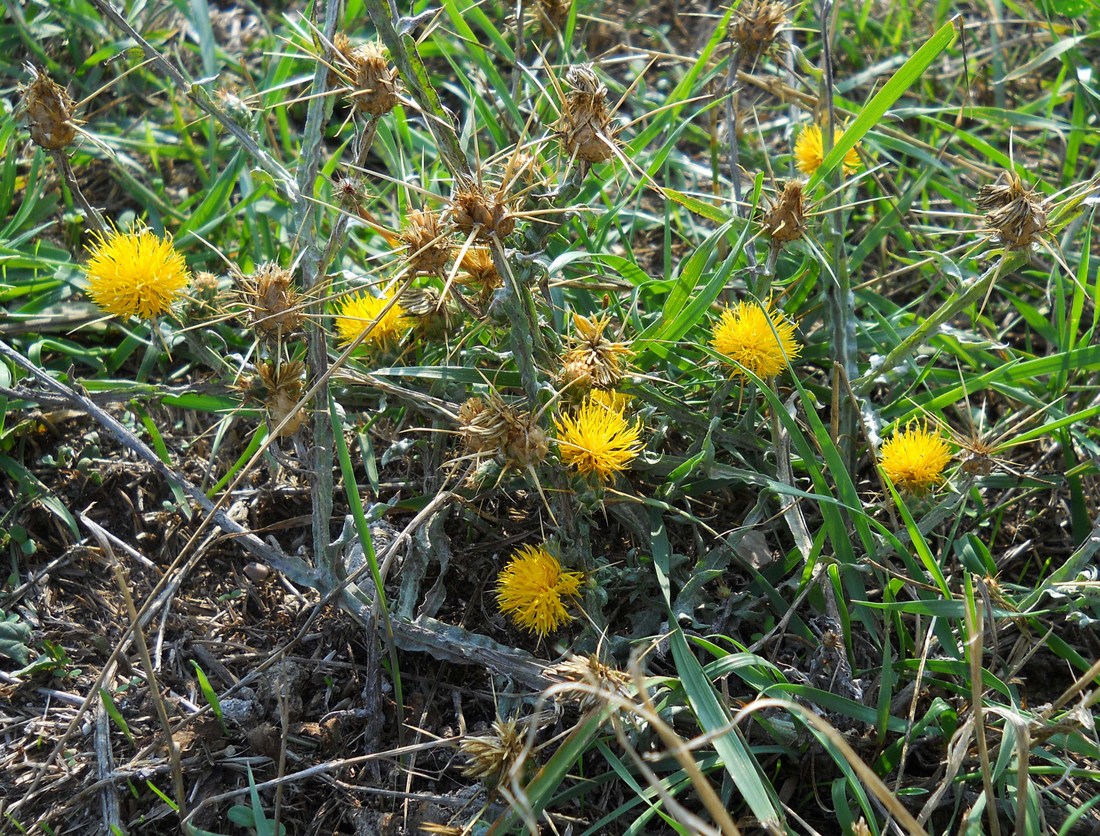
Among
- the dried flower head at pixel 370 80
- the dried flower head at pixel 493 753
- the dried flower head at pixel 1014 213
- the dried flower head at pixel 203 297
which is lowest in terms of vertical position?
the dried flower head at pixel 493 753

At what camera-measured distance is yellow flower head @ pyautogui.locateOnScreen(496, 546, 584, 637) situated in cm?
157

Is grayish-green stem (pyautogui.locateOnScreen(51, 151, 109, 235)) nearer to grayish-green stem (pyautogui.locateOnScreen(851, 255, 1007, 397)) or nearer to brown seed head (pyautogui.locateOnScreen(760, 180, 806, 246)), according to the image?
brown seed head (pyautogui.locateOnScreen(760, 180, 806, 246))

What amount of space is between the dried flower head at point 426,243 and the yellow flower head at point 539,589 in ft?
1.72

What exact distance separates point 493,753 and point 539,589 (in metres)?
0.30

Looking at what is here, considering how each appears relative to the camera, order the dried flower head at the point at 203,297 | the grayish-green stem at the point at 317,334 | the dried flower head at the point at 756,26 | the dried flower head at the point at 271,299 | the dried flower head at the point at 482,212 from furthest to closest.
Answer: the dried flower head at the point at 756,26, the dried flower head at the point at 203,297, the grayish-green stem at the point at 317,334, the dried flower head at the point at 271,299, the dried flower head at the point at 482,212

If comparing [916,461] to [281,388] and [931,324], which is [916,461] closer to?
[931,324]

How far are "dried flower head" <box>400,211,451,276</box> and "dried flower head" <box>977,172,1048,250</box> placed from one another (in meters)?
0.93

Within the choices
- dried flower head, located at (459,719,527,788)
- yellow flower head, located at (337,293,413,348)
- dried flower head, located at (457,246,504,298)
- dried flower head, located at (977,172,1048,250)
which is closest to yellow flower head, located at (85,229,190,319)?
yellow flower head, located at (337,293,413,348)

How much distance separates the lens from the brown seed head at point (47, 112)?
5.43 ft

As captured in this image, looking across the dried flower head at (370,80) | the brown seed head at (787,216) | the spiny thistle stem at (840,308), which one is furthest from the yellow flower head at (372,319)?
the spiny thistle stem at (840,308)

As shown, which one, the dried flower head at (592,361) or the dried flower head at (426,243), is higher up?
the dried flower head at (426,243)

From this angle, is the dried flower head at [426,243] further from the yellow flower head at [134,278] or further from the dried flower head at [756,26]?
the dried flower head at [756,26]

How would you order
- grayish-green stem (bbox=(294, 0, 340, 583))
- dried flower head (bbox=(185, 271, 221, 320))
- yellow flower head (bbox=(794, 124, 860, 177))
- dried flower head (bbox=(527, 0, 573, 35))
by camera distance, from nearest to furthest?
grayish-green stem (bbox=(294, 0, 340, 583)) < dried flower head (bbox=(185, 271, 221, 320)) < yellow flower head (bbox=(794, 124, 860, 177)) < dried flower head (bbox=(527, 0, 573, 35))

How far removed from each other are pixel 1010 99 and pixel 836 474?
1960 mm
